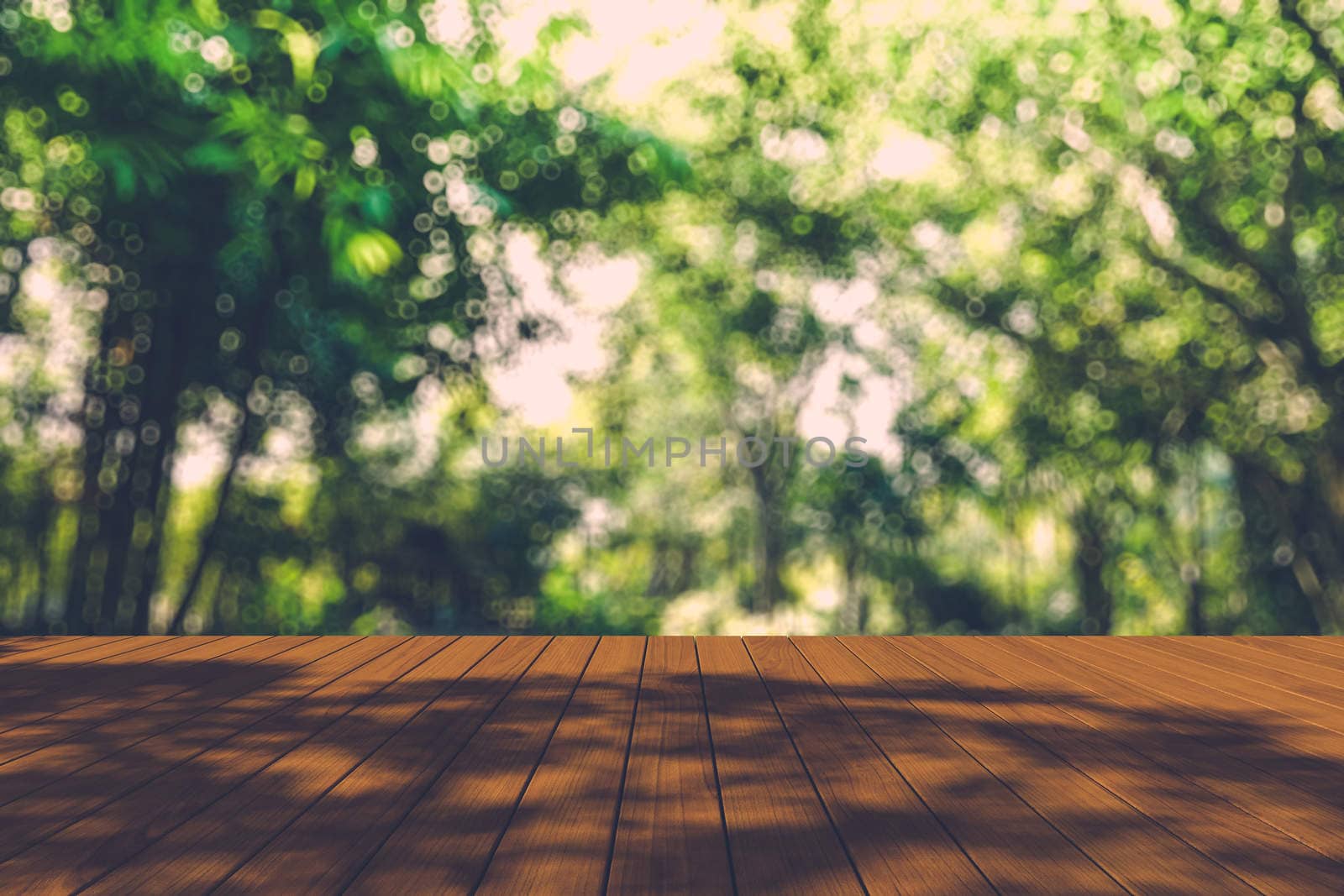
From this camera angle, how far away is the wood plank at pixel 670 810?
1.78m

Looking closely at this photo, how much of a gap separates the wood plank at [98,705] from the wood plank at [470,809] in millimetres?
1024

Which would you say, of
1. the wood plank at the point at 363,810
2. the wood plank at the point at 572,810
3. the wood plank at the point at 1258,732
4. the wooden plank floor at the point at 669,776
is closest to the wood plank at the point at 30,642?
the wooden plank floor at the point at 669,776

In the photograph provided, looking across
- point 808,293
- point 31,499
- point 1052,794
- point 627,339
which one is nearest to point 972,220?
point 808,293

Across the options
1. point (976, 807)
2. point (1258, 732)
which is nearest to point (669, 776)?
point (976, 807)

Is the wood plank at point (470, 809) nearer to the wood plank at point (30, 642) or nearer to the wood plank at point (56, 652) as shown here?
the wood plank at point (56, 652)

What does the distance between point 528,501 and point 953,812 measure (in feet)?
11.2

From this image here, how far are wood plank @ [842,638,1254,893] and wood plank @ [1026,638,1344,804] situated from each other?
467mm

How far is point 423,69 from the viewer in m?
4.58

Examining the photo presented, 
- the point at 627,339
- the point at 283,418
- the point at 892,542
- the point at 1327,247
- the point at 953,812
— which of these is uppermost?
the point at 1327,247

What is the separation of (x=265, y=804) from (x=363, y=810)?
0.20 m

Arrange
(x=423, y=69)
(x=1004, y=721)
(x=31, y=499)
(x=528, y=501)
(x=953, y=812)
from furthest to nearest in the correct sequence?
(x=528, y=501), (x=31, y=499), (x=423, y=69), (x=1004, y=721), (x=953, y=812)

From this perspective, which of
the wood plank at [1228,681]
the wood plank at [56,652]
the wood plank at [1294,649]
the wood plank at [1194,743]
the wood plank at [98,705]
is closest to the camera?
the wood plank at [1194,743]

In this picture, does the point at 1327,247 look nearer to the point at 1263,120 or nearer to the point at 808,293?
the point at 1263,120

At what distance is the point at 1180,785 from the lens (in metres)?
2.33
